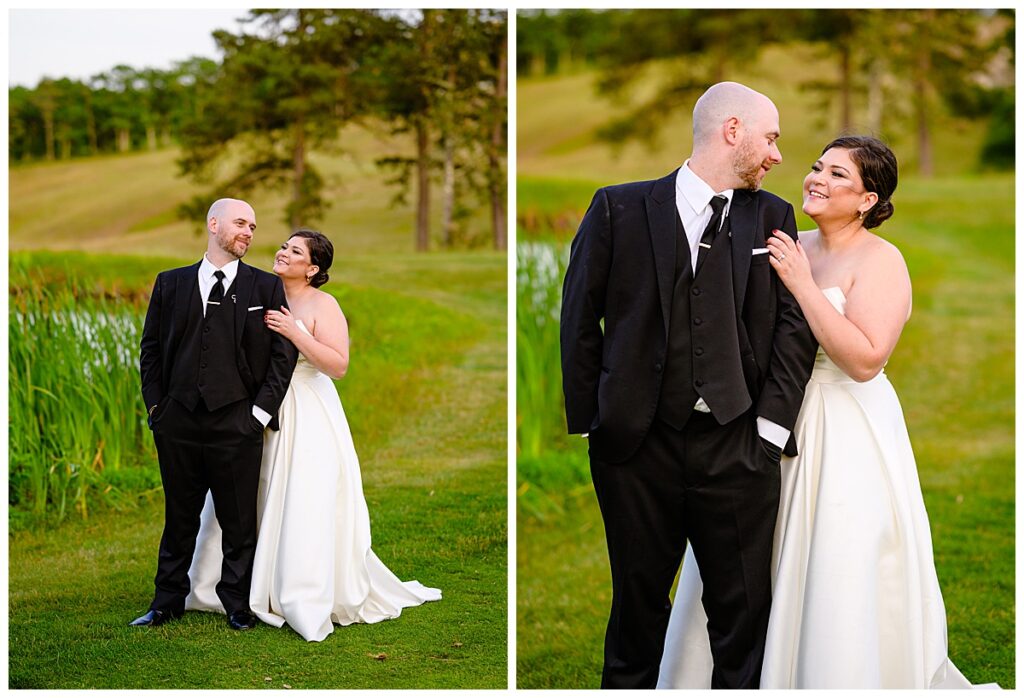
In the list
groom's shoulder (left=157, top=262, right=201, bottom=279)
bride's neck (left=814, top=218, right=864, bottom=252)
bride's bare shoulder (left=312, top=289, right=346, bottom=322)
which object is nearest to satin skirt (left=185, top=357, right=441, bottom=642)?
bride's bare shoulder (left=312, top=289, right=346, bottom=322)

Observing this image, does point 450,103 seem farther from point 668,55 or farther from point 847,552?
point 668,55

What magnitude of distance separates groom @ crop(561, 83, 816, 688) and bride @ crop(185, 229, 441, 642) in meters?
1.25

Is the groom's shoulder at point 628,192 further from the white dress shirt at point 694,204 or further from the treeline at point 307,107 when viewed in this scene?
the treeline at point 307,107

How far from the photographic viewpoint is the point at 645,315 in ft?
11.5

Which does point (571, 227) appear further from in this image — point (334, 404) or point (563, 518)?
point (334, 404)

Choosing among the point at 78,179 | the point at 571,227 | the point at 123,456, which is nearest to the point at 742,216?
the point at 123,456

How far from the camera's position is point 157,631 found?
4328 millimetres

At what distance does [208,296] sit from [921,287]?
338 inches

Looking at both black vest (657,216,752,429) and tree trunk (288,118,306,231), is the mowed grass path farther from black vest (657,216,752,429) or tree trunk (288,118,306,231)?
black vest (657,216,752,429)

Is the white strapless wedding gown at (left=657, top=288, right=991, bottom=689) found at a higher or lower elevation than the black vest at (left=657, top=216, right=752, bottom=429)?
lower

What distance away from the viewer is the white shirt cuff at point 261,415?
4.30 meters

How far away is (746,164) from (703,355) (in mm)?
620

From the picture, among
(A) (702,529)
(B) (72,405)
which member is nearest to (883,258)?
(A) (702,529)

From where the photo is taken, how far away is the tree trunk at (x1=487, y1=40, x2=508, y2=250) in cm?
524
